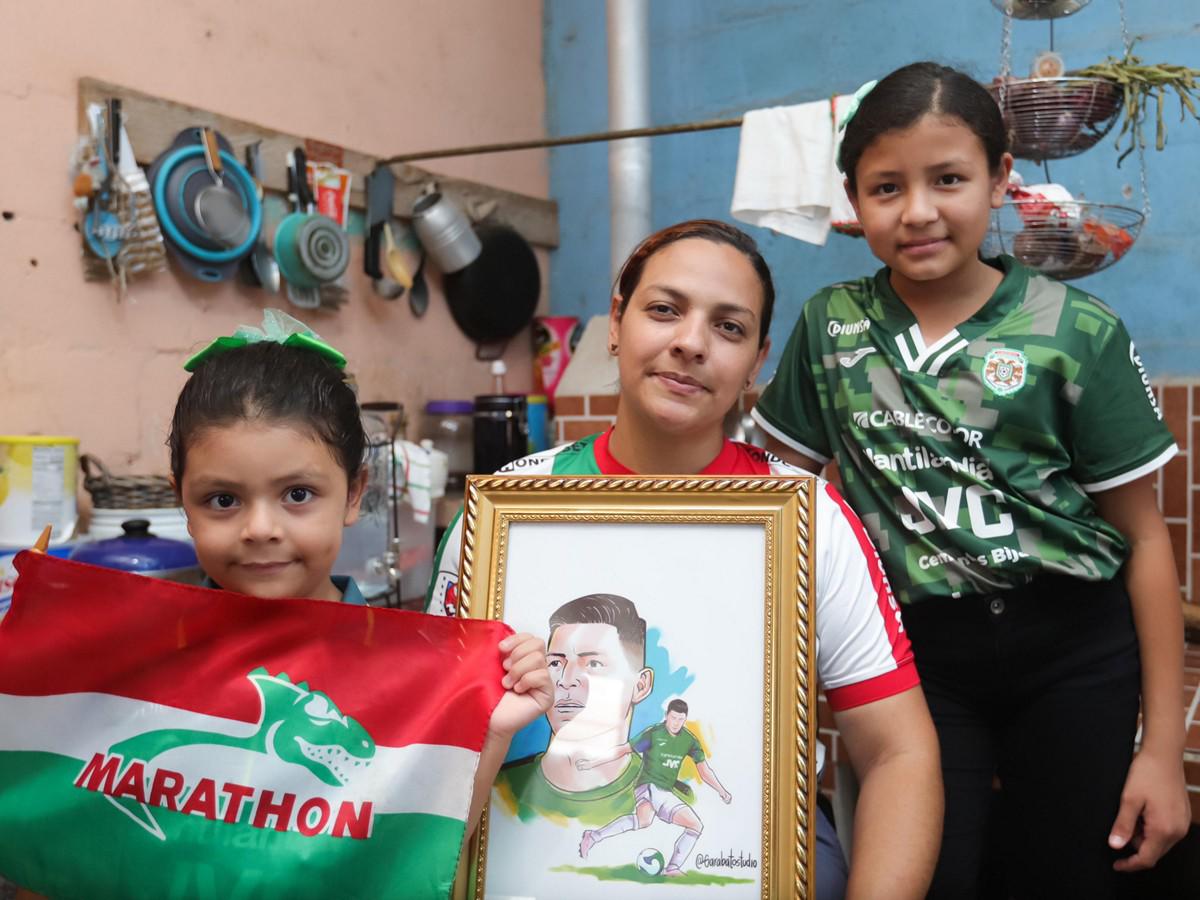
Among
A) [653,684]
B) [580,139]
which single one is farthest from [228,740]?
[580,139]

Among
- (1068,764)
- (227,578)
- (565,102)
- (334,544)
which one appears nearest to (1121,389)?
(1068,764)

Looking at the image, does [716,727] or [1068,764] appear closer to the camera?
[716,727]

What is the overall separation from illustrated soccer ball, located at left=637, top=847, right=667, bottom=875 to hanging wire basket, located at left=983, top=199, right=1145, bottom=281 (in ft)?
4.73

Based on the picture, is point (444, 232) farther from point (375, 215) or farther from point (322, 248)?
point (322, 248)

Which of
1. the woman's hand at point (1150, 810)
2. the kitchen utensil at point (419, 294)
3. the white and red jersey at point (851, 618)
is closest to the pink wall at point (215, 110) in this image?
the kitchen utensil at point (419, 294)

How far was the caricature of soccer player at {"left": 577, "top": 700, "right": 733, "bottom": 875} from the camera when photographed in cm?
108

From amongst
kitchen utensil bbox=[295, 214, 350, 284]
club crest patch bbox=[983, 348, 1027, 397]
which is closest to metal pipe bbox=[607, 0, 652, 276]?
kitchen utensil bbox=[295, 214, 350, 284]

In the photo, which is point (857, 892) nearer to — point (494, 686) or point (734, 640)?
point (734, 640)

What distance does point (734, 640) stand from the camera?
114cm

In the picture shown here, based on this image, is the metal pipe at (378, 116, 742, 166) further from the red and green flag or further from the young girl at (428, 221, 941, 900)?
the red and green flag

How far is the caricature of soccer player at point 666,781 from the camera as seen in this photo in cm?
108

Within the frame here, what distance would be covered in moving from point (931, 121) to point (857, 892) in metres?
1.00

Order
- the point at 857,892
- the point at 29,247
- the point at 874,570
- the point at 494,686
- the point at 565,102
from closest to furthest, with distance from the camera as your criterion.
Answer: the point at 494,686
the point at 857,892
the point at 874,570
the point at 29,247
the point at 565,102

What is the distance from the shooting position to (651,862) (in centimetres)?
106
